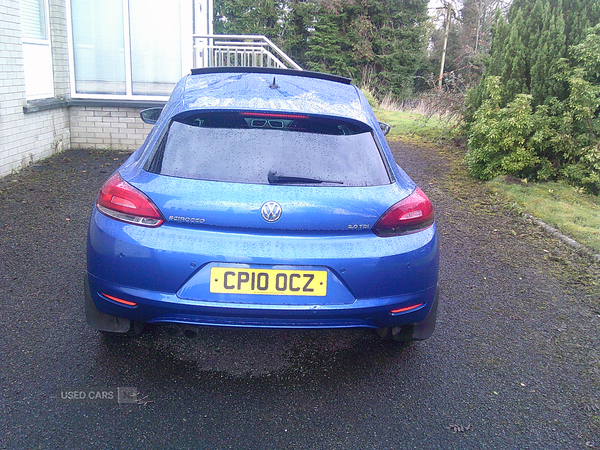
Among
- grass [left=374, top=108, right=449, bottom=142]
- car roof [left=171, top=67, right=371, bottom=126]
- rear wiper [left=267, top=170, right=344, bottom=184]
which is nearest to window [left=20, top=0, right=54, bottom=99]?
car roof [left=171, top=67, right=371, bottom=126]

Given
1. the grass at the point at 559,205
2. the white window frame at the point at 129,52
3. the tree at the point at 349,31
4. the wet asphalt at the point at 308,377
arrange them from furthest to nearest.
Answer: the tree at the point at 349,31, the white window frame at the point at 129,52, the grass at the point at 559,205, the wet asphalt at the point at 308,377

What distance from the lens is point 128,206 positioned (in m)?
2.72

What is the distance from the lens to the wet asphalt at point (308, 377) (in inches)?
102

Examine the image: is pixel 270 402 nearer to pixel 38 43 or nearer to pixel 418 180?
pixel 418 180

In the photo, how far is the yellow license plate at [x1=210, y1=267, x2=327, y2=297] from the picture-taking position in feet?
8.49

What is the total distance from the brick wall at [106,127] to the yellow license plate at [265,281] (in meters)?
7.66

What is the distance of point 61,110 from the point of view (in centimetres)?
916

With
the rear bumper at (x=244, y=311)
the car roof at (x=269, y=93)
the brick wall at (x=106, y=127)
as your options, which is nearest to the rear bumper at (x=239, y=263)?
the rear bumper at (x=244, y=311)

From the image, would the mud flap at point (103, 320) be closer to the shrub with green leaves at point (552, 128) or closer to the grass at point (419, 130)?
the shrub with green leaves at point (552, 128)

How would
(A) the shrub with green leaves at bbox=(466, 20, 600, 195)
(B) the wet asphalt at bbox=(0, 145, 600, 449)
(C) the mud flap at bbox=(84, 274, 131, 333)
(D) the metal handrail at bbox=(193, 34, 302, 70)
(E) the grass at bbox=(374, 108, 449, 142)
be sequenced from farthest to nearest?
(E) the grass at bbox=(374, 108, 449, 142), (D) the metal handrail at bbox=(193, 34, 302, 70), (A) the shrub with green leaves at bbox=(466, 20, 600, 195), (C) the mud flap at bbox=(84, 274, 131, 333), (B) the wet asphalt at bbox=(0, 145, 600, 449)

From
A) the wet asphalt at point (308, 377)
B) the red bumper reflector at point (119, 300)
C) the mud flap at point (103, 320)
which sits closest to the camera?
the wet asphalt at point (308, 377)

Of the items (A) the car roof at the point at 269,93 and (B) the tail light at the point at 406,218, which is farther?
(A) the car roof at the point at 269,93

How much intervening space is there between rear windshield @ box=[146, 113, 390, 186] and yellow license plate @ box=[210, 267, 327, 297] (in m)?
0.48

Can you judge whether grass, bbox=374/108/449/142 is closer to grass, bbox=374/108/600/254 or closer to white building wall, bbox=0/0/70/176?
grass, bbox=374/108/600/254
